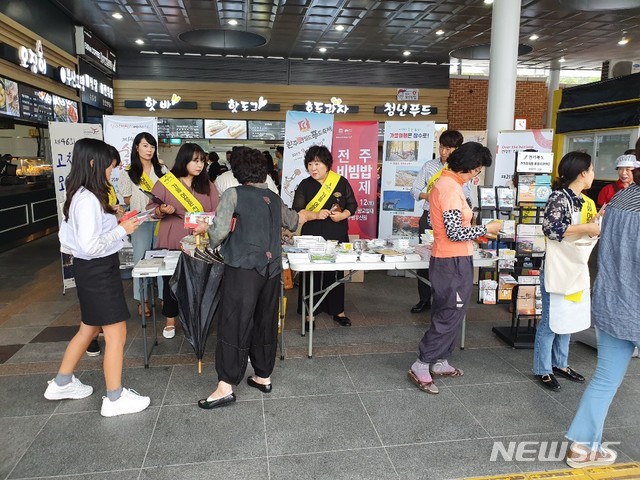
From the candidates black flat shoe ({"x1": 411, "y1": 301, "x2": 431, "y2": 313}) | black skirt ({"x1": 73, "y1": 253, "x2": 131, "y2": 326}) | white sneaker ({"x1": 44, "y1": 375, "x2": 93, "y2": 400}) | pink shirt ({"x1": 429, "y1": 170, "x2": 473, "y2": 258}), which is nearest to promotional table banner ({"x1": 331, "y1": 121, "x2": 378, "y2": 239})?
black flat shoe ({"x1": 411, "y1": 301, "x2": 431, "y2": 313})

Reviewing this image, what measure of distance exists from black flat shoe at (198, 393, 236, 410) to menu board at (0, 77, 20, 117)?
5401 mm

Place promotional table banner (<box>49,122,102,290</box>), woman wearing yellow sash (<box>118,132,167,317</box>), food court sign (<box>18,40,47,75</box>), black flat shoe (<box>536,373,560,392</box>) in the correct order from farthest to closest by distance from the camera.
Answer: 1. food court sign (<box>18,40,47,75</box>)
2. promotional table banner (<box>49,122,102,290</box>)
3. woman wearing yellow sash (<box>118,132,167,317</box>)
4. black flat shoe (<box>536,373,560,392</box>)

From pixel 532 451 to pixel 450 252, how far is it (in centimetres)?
120

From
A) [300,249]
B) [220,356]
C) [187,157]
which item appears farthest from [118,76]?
[220,356]

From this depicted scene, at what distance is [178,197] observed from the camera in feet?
12.8

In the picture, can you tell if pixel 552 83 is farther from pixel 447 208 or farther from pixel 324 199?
pixel 447 208

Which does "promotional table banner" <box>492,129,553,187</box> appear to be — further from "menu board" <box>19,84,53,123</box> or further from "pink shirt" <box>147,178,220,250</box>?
"menu board" <box>19,84,53,123</box>

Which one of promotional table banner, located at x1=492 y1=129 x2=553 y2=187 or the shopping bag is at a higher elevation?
promotional table banner, located at x1=492 y1=129 x2=553 y2=187

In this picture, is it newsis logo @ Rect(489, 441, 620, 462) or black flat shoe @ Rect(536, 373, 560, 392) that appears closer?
newsis logo @ Rect(489, 441, 620, 462)

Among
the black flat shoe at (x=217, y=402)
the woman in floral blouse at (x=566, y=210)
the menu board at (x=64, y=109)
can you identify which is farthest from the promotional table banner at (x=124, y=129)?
the woman in floral blouse at (x=566, y=210)

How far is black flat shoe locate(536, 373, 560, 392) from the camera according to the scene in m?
3.18

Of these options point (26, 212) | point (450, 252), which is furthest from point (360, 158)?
point (26, 212)

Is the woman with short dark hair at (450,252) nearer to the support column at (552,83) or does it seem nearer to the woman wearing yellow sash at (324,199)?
the woman wearing yellow sash at (324,199)

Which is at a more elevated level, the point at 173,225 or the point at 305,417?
the point at 173,225
